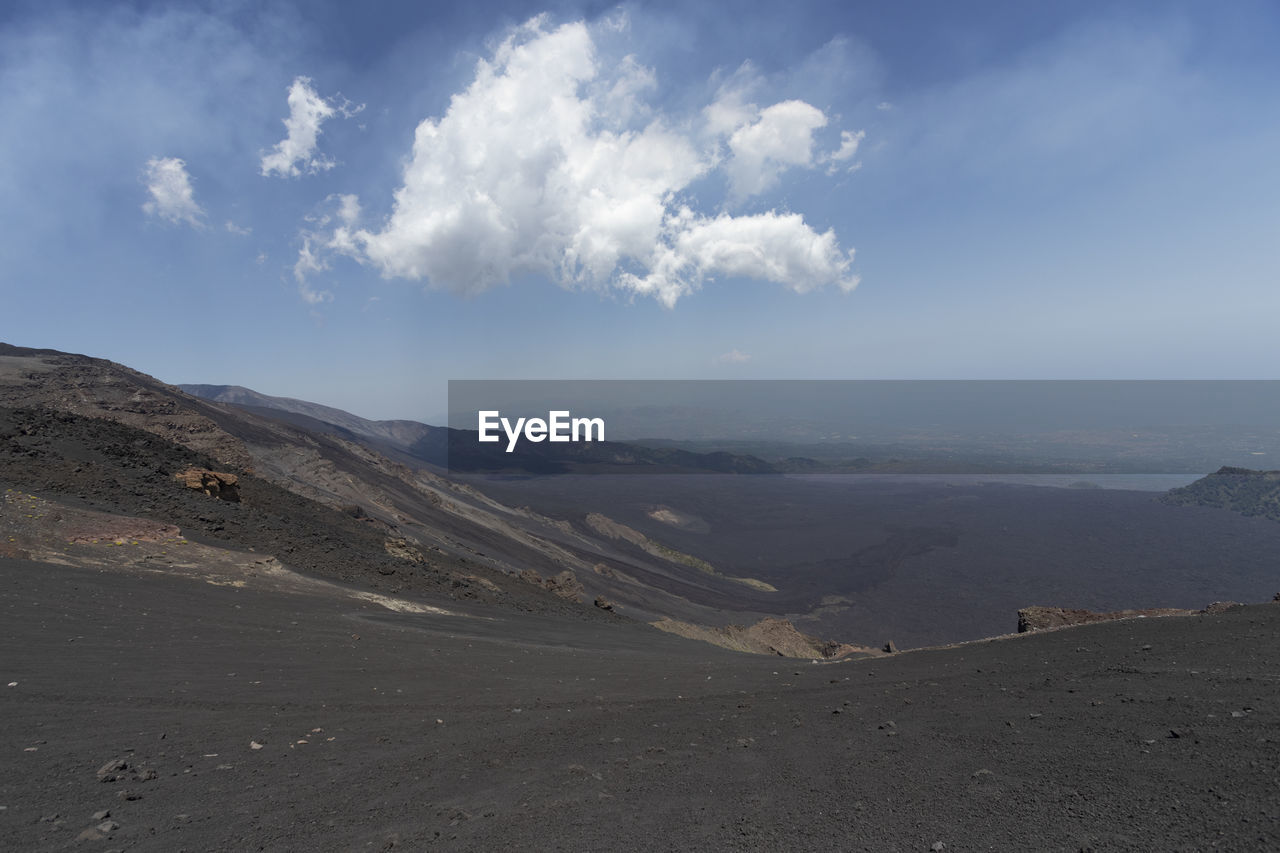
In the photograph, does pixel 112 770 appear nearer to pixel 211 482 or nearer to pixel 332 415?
pixel 211 482

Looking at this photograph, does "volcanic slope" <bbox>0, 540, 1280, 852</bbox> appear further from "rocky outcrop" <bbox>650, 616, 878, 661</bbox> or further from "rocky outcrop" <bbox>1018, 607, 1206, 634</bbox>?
"rocky outcrop" <bbox>650, 616, 878, 661</bbox>

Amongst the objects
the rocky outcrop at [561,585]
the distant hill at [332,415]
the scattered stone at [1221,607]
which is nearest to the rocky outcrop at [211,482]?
the rocky outcrop at [561,585]

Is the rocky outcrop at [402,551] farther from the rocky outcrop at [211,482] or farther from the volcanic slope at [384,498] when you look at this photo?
the rocky outcrop at [211,482]

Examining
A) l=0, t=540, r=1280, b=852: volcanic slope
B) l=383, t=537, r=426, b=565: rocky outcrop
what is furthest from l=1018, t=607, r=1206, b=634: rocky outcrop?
l=383, t=537, r=426, b=565: rocky outcrop

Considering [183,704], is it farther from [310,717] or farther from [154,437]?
[154,437]

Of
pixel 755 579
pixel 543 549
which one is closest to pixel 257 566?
pixel 543 549

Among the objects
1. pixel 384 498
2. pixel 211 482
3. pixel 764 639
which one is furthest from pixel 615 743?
pixel 384 498

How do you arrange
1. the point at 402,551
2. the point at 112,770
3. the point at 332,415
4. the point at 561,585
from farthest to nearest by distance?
the point at 332,415
the point at 561,585
the point at 402,551
the point at 112,770
